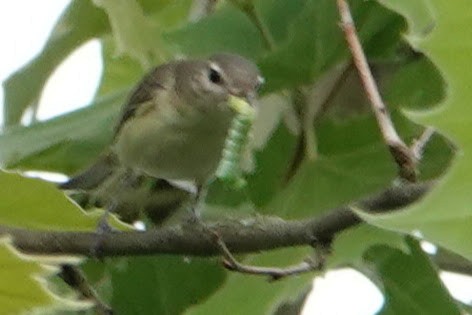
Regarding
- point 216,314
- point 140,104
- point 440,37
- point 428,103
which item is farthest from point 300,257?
point 140,104

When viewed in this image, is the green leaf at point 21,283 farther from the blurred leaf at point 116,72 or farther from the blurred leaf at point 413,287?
the blurred leaf at point 116,72

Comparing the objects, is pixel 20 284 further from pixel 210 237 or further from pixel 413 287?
pixel 413 287

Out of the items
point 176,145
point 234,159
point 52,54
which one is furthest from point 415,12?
point 176,145

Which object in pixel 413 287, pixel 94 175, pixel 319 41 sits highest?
pixel 319 41

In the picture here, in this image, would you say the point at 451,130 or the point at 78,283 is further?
the point at 78,283

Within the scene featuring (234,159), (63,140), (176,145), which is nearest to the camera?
(234,159)

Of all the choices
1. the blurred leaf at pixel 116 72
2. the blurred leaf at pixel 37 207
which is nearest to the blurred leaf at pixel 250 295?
the blurred leaf at pixel 37 207
